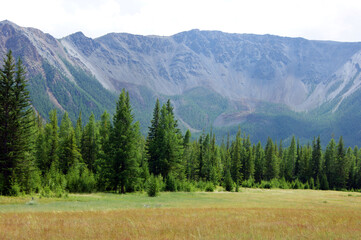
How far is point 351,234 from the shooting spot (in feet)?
41.3

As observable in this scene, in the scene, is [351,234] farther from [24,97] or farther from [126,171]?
[24,97]

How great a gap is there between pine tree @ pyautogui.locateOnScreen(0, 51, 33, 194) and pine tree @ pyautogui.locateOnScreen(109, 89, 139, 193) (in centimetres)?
1196

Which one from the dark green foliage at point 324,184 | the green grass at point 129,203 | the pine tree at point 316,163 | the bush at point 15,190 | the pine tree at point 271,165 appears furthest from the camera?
the pine tree at point 316,163

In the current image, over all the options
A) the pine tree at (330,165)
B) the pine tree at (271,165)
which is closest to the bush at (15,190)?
the pine tree at (271,165)

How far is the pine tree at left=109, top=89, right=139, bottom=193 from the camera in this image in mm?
44000

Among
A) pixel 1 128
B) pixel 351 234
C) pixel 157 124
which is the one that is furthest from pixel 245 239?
pixel 157 124

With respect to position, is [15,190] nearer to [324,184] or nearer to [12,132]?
[12,132]

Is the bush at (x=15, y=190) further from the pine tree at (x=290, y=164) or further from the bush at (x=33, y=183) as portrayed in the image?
the pine tree at (x=290, y=164)

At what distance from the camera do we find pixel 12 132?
35.6 meters

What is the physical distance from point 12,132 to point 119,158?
1465cm

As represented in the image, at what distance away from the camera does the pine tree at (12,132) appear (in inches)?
1362

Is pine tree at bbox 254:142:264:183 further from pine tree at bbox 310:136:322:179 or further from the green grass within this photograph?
the green grass

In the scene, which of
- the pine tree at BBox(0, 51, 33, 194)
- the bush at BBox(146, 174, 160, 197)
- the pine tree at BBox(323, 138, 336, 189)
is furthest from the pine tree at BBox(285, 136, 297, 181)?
the pine tree at BBox(0, 51, 33, 194)

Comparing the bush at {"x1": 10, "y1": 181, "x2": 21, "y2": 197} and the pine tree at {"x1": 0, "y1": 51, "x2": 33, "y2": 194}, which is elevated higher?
the pine tree at {"x1": 0, "y1": 51, "x2": 33, "y2": 194}
